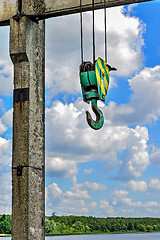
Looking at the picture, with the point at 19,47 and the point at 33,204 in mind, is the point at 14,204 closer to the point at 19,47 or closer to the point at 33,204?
the point at 33,204

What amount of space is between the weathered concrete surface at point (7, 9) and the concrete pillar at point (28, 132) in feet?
0.62

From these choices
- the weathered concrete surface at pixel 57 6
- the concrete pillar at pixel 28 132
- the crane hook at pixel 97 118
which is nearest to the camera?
the crane hook at pixel 97 118

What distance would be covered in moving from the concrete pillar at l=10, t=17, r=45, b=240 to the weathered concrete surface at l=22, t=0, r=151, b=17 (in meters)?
0.21

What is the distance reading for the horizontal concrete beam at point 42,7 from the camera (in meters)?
6.64

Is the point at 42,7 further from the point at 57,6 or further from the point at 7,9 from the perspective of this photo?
the point at 7,9

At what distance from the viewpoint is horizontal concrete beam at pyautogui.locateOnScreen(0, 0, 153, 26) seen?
6645 millimetres

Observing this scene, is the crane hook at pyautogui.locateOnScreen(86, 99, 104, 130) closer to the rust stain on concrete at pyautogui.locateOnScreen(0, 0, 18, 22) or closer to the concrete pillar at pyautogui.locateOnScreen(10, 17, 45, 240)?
the concrete pillar at pyautogui.locateOnScreen(10, 17, 45, 240)

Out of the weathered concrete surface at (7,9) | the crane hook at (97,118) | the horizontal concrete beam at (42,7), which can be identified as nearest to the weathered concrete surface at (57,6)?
the horizontal concrete beam at (42,7)

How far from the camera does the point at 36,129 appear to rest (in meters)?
6.80

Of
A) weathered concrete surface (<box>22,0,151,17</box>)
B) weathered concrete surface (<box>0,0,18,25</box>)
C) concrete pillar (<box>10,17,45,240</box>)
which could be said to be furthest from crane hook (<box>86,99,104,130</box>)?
weathered concrete surface (<box>0,0,18,25</box>)

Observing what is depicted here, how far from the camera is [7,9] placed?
7062 mm

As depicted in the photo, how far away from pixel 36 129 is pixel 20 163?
0.60 meters

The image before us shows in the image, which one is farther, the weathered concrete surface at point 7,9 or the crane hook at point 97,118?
the weathered concrete surface at point 7,9

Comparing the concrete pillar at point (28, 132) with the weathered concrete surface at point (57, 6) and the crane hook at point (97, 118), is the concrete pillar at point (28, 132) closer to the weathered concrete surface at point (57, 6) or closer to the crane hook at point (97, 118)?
the weathered concrete surface at point (57, 6)
